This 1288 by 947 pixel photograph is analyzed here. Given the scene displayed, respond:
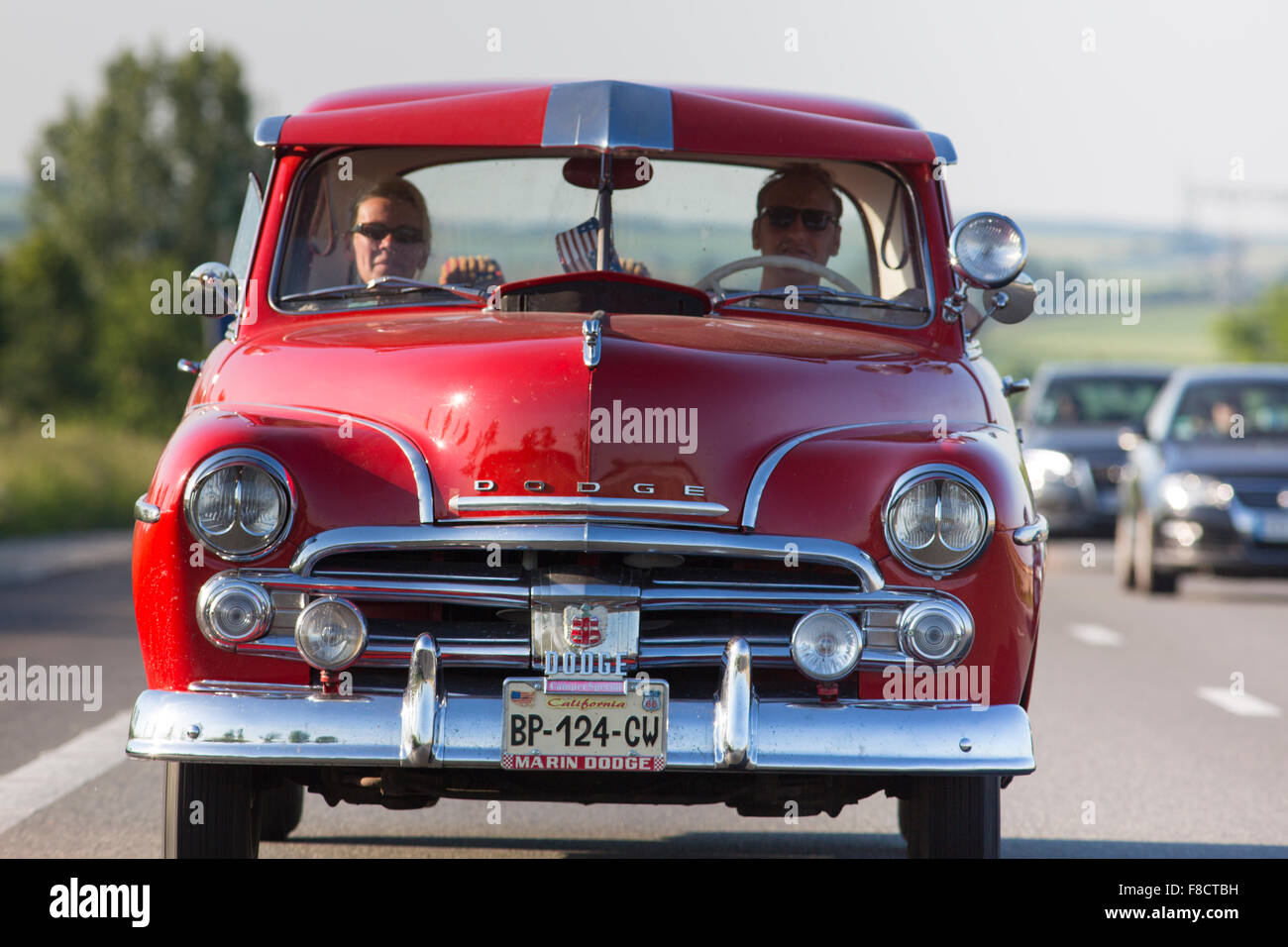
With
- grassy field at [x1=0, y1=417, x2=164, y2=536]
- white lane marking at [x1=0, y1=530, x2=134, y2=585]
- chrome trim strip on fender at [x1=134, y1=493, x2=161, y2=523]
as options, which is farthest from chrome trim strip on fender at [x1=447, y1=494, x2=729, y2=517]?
grassy field at [x1=0, y1=417, x2=164, y2=536]

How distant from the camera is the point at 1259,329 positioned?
289 feet

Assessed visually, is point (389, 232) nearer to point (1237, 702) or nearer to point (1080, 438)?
point (1237, 702)

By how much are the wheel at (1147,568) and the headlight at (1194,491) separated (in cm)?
28

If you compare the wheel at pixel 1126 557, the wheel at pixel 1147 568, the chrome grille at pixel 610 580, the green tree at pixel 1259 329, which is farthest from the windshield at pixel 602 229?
the green tree at pixel 1259 329

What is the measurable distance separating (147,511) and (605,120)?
69.0 inches

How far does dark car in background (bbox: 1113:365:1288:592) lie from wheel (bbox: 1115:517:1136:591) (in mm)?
17

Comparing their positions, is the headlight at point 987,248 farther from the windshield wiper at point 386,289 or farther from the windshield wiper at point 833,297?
the windshield wiper at point 386,289

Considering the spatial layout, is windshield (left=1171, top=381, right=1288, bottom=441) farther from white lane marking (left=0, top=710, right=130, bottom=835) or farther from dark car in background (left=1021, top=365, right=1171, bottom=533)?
white lane marking (left=0, top=710, right=130, bottom=835)

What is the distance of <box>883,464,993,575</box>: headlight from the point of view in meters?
4.54

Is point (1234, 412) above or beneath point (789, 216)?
beneath

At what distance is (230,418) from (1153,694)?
252 inches

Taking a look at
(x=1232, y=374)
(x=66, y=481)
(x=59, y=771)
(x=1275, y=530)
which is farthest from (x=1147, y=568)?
(x=66, y=481)
